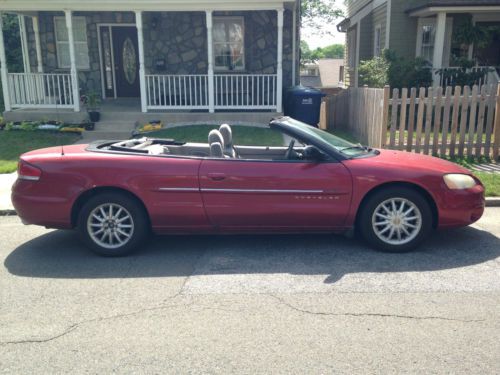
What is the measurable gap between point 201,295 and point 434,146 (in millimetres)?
6973

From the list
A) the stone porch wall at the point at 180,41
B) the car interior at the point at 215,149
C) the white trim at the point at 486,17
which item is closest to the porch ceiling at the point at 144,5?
the stone porch wall at the point at 180,41

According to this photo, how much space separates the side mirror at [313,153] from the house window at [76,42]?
13141 mm

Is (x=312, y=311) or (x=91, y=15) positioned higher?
(x=91, y=15)

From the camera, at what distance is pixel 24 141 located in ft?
40.1

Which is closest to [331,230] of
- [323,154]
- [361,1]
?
[323,154]

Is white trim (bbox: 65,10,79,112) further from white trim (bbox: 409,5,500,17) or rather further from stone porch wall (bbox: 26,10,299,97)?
white trim (bbox: 409,5,500,17)

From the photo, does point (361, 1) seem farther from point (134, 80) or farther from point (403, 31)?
point (134, 80)

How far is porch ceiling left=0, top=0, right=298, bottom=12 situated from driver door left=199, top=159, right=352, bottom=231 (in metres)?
9.45

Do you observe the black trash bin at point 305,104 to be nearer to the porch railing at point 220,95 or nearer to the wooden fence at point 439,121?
the porch railing at point 220,95

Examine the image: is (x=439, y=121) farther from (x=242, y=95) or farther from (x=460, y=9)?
(x=460, y=9)

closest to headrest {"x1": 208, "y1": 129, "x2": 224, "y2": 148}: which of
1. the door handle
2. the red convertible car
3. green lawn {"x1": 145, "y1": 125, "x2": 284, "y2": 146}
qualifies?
the red convertible car

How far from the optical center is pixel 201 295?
4.12 meters

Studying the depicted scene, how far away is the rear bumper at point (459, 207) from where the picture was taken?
16.6ft

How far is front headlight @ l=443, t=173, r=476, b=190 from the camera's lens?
5074 millimetres
